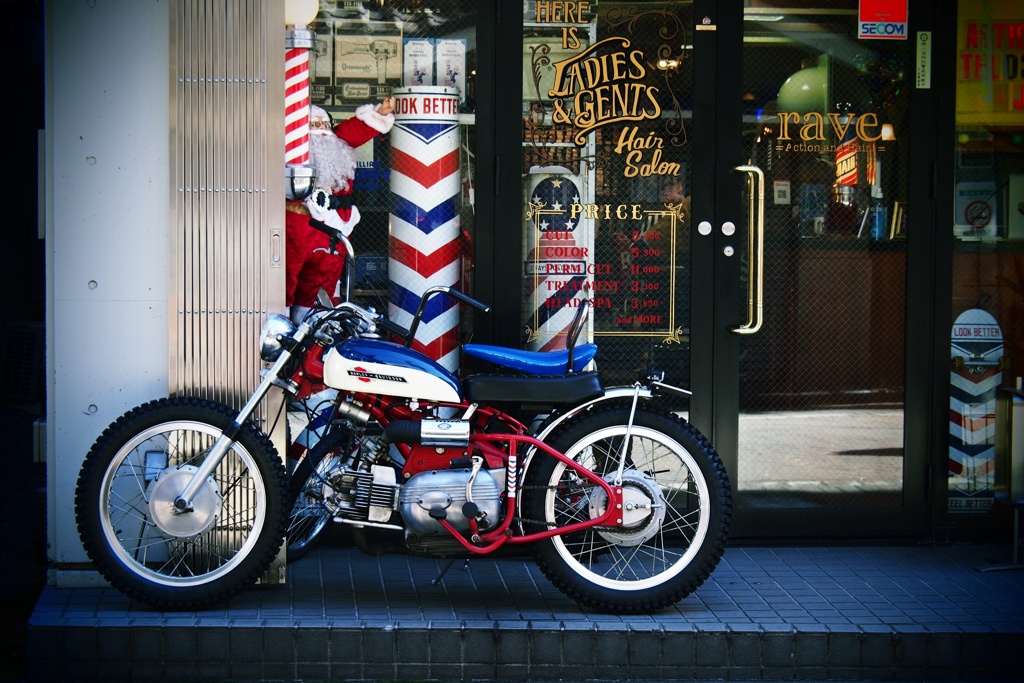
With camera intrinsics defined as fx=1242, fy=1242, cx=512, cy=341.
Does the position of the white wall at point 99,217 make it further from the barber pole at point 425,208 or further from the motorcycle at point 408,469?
the barber pole at point 425,208

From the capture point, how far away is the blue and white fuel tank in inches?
199

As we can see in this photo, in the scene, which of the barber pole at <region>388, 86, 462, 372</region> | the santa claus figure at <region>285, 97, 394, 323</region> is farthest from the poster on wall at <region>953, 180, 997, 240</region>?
the santa claus figure at <region>285, 97, 394, 323</region>

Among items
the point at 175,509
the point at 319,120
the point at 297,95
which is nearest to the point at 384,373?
the point at 175,509

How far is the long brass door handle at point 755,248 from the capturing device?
6.13m

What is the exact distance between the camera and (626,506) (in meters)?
5.19

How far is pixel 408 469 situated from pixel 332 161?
1.70m

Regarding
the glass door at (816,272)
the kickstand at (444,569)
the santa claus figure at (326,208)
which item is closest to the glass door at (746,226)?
the glass door at (816,272)

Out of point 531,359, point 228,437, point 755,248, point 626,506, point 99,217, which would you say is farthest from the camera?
point 755,248

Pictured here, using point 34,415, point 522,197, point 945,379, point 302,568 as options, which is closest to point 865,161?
point 945,379

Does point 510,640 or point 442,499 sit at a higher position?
point 442,499

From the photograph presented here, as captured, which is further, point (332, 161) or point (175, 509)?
point (332, 161)

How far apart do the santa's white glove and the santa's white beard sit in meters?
0.07

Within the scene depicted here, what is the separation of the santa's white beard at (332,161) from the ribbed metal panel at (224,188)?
591 mm

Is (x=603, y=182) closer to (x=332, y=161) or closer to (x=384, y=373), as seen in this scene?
(x=332, y=161)
